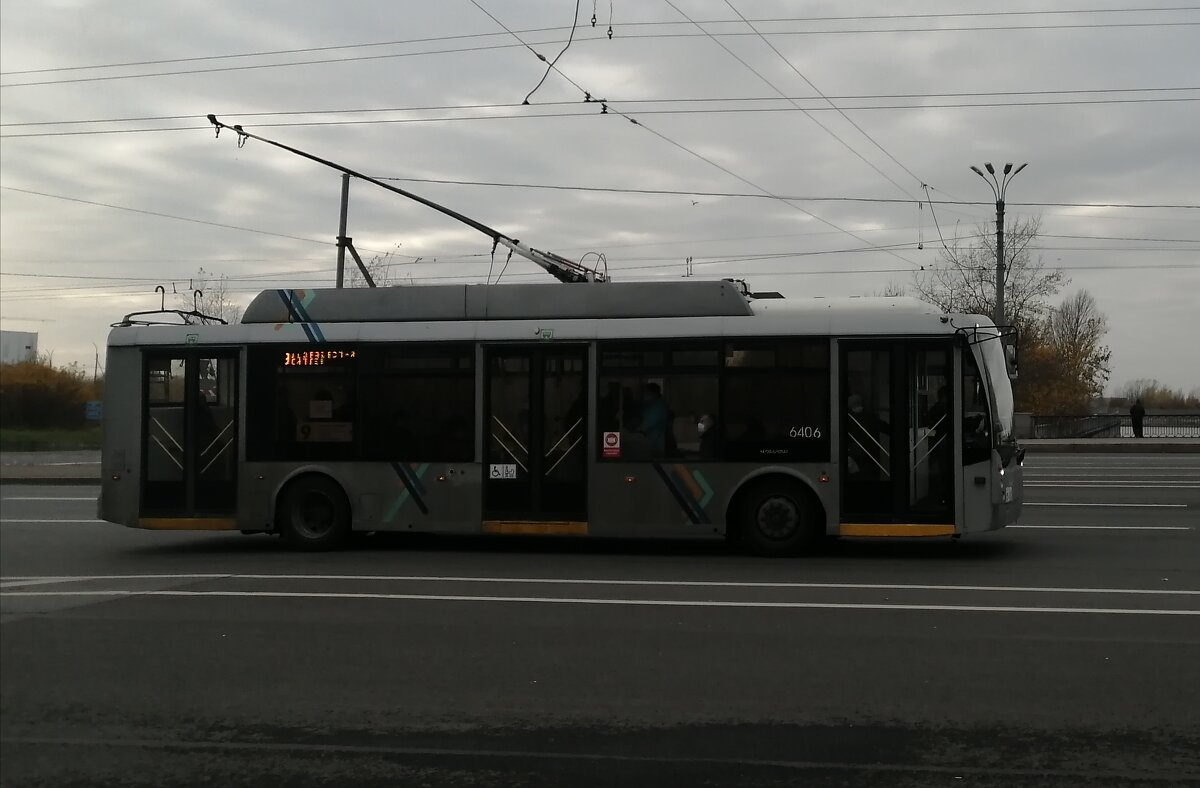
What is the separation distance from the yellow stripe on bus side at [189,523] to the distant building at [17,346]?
7.40 metres

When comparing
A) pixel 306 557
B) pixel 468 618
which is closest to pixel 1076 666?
pixel 468 618

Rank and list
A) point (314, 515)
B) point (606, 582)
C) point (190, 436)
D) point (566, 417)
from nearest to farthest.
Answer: point (606, 582)
point (566, 417)
point (314, 515)
point (190, 436)

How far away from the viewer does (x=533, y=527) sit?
42.0ft

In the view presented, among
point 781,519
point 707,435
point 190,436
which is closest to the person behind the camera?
point 781,519

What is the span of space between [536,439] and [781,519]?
2857 millimetres

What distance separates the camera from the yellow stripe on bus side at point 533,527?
12.7 meters

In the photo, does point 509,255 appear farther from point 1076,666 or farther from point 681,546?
point 1076,666

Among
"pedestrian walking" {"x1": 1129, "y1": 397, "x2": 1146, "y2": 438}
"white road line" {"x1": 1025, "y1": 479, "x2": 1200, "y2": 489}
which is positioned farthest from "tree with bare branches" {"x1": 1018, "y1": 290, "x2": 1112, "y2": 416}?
"white road line" {"x1": 1025, "y1": 479, "x2": 1200, "y2": 489}

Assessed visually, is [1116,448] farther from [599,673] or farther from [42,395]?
[42,395]

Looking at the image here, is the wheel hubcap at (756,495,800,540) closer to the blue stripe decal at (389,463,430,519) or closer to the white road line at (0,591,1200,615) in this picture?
the white road line at (0,591,1200,615)

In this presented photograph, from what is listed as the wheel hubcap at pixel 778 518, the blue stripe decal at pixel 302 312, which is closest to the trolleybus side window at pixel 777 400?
the wheel hubcap at pixel 778 518

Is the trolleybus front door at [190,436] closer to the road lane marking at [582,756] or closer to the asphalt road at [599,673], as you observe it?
the asphalt road at [599,673]

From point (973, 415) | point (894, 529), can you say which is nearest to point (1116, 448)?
point (973, 415)

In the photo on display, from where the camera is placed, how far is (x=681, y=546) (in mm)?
13586
